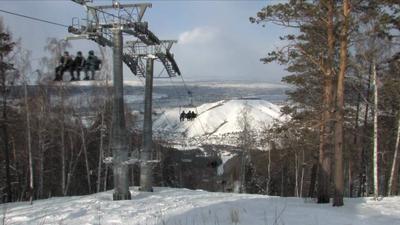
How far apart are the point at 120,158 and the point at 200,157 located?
5217 cm

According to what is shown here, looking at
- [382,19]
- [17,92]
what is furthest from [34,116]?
[382,19]

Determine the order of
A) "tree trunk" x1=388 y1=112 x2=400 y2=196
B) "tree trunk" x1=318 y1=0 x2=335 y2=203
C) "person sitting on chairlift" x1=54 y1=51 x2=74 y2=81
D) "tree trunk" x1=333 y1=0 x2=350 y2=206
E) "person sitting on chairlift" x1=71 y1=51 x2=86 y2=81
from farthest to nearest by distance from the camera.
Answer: "tree trunk" x1=388 y1=112 x2=400 y2=196 → "tree trunk" x1=318 y1=0 x2=335 y2=203 → "tree trunk" x1=333 y1=0 x2=350 y2=206 → "person sitting on chairlift" x1=71 y1=51 x2=86 y2=81 → "person sitting on chairlift" x1=54 y1=51 x2=74 y2=81

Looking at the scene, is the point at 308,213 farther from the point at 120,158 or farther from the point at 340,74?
the point at 120,158

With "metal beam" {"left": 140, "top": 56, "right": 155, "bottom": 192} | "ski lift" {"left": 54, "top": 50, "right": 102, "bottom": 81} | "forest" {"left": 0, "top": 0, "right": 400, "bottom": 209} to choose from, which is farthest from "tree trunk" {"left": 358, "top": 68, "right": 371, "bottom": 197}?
"ski lift" {"left": 54, "top": 50, "right": 102, "bottom": 81}

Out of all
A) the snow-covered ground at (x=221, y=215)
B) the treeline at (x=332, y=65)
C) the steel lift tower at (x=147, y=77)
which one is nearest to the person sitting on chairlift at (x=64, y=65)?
the snow-covered ground at (x=221, y=215)

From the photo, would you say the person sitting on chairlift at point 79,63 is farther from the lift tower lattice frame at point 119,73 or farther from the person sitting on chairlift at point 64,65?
the lift tower lattice frame at point 119,73

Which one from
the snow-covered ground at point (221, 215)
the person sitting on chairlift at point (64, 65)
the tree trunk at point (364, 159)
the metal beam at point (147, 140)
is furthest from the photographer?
the tree trunk at point (364, 159)

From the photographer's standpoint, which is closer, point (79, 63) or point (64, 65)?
point (64, 65)

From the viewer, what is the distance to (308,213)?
19953mm

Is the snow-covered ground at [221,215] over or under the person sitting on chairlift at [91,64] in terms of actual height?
under

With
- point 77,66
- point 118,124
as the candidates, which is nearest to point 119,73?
point 118,124

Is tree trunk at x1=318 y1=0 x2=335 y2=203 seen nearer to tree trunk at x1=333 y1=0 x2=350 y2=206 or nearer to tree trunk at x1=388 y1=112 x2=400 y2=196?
tree trunk at x1=333 y1=0 x2=350 y2=206

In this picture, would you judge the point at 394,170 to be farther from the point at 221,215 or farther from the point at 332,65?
the point at 221,215

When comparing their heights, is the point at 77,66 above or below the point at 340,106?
above
